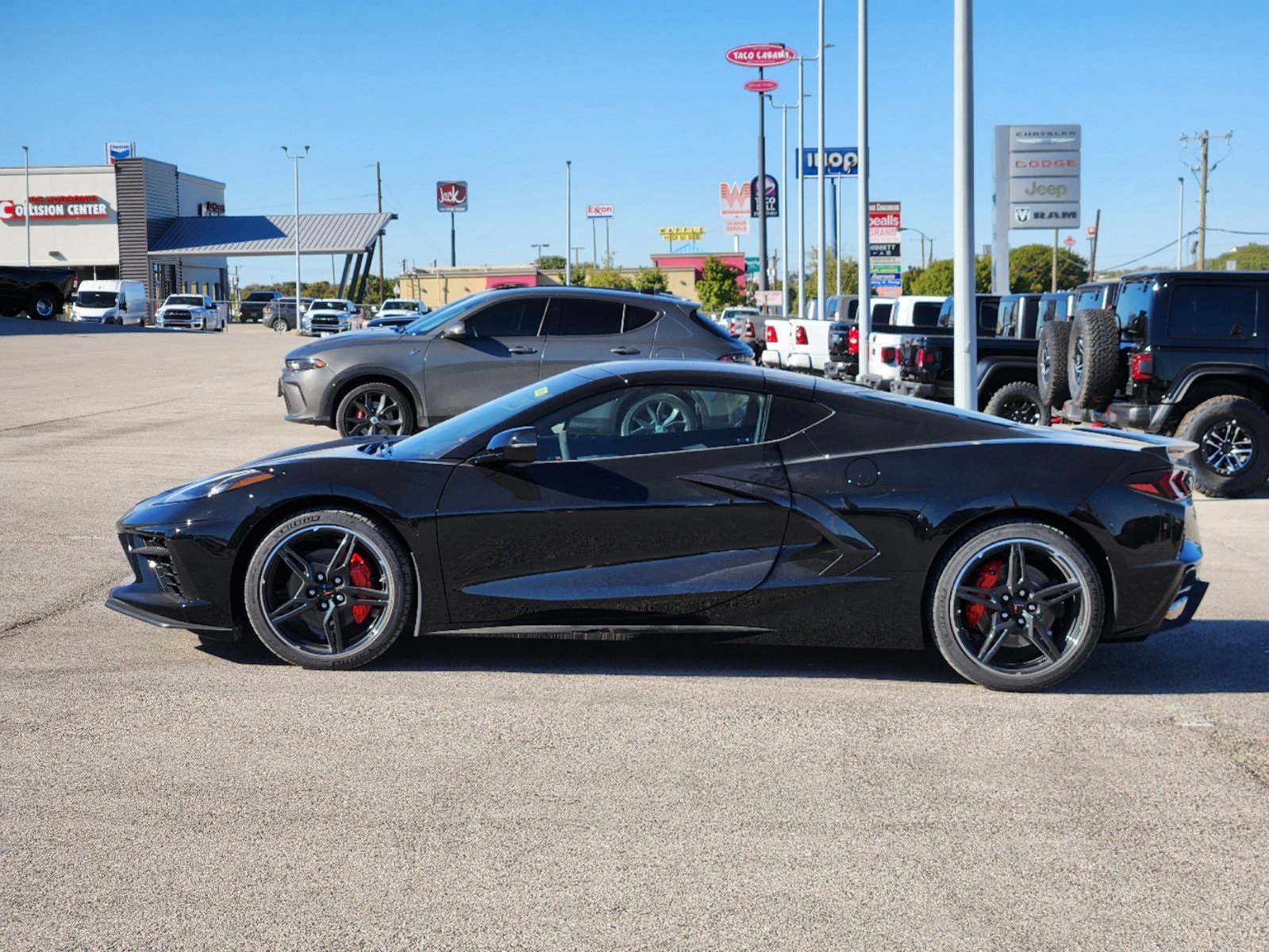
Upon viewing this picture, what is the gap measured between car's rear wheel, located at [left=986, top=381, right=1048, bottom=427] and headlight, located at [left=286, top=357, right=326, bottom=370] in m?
7.43

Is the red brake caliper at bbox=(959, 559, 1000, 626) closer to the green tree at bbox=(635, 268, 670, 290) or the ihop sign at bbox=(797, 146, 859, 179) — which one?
the ihop sign at bbox=(797, 146, 859, 179)

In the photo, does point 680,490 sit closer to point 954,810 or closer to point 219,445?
point 954,810

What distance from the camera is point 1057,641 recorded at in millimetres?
5648


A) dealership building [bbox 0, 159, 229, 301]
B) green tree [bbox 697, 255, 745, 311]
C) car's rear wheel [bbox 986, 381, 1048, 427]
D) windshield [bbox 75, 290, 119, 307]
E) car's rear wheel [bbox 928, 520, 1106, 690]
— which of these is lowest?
car's rear wheel [bbox 928, 520, 1106, 690]

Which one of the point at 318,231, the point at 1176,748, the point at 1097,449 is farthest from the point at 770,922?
the point at 318,231

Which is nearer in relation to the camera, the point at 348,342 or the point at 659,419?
the point at 659,419

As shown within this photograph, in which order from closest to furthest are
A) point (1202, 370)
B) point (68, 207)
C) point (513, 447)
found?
point (513, 447) < point (1202, 370) < point (68, 207)

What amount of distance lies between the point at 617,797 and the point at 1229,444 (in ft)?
29.9

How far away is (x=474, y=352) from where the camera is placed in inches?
533

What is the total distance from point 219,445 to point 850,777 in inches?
443

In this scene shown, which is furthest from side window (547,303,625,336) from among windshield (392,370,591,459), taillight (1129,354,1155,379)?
windshield (392,370,591,459)

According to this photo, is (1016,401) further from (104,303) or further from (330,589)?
(104,303)

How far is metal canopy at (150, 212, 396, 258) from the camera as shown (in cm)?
7762

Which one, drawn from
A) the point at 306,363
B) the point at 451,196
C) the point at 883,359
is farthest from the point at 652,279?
the point at 306,363
